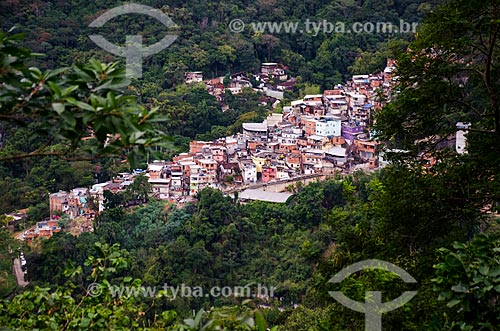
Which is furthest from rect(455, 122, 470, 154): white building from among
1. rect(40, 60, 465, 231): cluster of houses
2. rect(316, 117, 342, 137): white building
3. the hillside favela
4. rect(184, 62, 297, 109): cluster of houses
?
rect(184, 62, 297, 109): cluster of houses

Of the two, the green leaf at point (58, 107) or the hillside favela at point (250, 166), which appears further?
the hillside favela at point (250, 166)

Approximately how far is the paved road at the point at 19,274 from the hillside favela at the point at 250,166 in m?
0.08

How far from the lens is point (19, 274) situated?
9023mm

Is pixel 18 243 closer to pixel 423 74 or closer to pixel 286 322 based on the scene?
pixel 286 322

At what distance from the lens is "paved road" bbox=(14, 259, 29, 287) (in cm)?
860

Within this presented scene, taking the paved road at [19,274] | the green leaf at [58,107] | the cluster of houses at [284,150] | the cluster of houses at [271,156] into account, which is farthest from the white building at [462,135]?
the cluster of houses at [284,150]

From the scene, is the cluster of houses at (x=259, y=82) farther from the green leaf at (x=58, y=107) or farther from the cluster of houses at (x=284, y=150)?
the green leaf at (x=58, y=107)

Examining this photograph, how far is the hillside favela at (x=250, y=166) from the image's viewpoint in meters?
1.32

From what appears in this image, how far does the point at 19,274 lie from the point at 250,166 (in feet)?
17.1

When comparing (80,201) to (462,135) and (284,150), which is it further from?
(462,135)

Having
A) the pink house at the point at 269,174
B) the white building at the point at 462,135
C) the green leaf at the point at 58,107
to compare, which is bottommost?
the pink house at the point at 269,174

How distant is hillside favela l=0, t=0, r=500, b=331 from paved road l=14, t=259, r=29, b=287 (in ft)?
0.26


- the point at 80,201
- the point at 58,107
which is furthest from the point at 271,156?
the point at 58,107

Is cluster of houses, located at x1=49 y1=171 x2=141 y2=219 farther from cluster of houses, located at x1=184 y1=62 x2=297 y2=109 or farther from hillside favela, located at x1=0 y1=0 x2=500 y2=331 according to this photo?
cluster of houses, located at x1=184 y1=62 x2=297 y2=109
